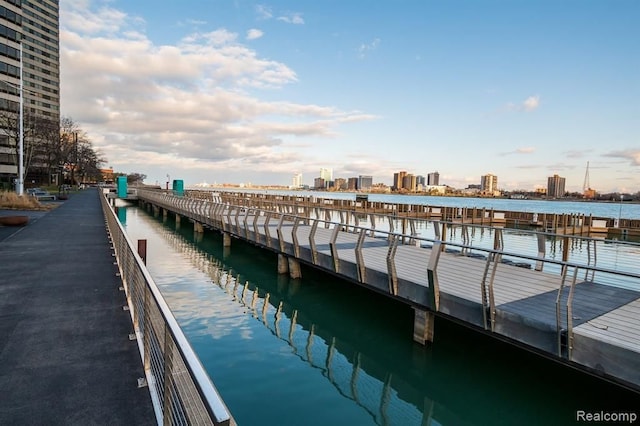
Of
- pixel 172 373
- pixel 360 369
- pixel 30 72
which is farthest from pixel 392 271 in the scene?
pixel 30 72

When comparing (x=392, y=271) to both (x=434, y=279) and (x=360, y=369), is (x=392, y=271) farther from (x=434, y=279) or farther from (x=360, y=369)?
(x=360, y=369)

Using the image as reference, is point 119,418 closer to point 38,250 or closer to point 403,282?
point 403,282

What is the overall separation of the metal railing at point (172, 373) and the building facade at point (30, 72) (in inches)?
2314

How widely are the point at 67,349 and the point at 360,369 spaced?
502 centimetres

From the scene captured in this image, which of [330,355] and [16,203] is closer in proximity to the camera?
[330,355]

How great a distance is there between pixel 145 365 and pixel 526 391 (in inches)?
239

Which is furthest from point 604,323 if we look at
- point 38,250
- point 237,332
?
point 38,250

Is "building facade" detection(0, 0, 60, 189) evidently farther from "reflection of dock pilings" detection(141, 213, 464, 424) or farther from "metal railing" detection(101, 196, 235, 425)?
"metal railing" detection(101, 196, 235, 425)

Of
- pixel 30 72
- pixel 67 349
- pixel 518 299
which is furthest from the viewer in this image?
pixel 30 72

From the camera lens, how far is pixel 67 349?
505 centimetres

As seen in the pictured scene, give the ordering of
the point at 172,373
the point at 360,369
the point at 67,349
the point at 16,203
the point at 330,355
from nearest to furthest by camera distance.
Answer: the point at 172,373
the point at 67,349
the point at 360,369
the point at 330,355
the point at 16,203

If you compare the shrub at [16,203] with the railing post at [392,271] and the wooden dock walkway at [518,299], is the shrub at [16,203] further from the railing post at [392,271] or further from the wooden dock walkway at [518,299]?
the railing post at [392,271]

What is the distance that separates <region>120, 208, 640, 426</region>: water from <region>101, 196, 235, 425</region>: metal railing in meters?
2.13

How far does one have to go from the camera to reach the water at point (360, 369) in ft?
19.7
